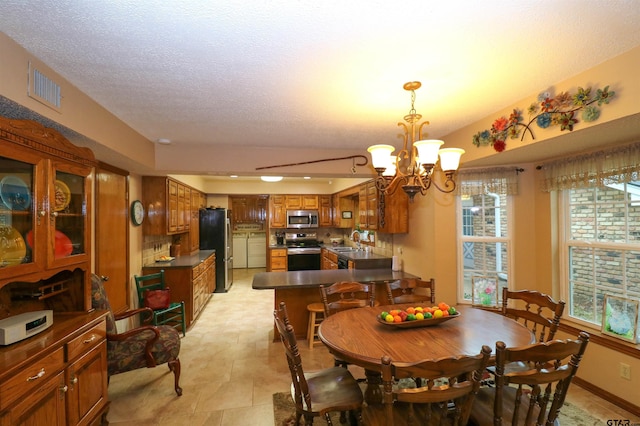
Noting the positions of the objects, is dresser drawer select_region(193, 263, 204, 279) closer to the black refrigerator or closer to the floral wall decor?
the black refrigerator

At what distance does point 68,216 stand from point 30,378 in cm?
97

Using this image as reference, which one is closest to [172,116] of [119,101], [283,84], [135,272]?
[119,101]

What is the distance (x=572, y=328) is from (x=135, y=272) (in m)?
4.79

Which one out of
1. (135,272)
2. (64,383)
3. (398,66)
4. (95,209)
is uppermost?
(398,66)

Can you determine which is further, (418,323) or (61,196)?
(418,323)

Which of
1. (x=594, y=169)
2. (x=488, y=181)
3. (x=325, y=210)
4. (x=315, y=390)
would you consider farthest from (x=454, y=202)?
(x=325, y=210)

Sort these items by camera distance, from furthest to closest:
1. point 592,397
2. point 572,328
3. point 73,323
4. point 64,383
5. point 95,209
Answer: point 95,209, point 572,328, point 592,397, point 73,323, point 64,383

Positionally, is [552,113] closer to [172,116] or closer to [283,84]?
[283,84]

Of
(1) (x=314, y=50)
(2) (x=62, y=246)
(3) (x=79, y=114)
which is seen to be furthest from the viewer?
(3) (x=79, y=114)

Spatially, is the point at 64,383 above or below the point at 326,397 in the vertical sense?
above

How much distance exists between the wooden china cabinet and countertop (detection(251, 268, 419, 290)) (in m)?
1.58

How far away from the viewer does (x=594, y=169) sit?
247 centimetres

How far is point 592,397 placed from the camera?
2.50m

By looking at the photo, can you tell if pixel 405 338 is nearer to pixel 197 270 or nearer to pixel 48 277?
pixel 48 277
